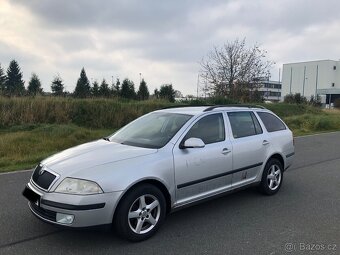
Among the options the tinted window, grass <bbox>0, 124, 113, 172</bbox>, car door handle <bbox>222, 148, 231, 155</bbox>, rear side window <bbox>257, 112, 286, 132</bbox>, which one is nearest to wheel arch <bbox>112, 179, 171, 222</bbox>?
the tinted window

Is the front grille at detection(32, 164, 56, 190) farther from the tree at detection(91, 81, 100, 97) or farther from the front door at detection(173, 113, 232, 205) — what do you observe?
the tree at detection(91, 81, 100, 97)

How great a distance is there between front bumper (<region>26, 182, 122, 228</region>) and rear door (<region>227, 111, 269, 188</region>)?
2.20 meters

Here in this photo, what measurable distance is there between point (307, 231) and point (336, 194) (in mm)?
2106

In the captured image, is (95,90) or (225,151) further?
(95,90)

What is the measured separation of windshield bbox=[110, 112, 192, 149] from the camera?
4.93 m

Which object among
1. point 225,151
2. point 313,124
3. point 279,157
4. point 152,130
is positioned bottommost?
point 313,124

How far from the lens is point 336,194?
636cm

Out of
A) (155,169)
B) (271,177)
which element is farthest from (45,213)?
(271,177)

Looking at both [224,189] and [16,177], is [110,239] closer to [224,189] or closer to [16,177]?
[224,189]

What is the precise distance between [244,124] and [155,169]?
7.27 ft

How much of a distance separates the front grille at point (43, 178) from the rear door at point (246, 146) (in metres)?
2.65

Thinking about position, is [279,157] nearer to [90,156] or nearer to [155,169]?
[155,169]

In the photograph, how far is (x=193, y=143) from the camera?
472cm

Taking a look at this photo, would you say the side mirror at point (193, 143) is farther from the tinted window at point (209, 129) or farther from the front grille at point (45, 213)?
the front grille at point (45, 213)
